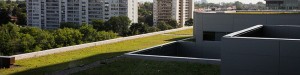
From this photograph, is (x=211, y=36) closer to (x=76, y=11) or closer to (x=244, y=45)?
(x=244, y=45)

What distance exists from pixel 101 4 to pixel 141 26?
3896 cm

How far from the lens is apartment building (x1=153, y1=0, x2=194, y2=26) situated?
108 m

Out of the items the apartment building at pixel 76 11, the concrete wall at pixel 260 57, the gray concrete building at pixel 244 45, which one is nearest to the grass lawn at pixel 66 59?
the gray concrete building at pixel 244 45

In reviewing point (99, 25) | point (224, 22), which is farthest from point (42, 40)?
point (99, 25)

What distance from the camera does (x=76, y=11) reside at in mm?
103062

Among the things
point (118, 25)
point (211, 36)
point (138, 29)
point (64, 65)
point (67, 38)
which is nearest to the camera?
point (64, 65)

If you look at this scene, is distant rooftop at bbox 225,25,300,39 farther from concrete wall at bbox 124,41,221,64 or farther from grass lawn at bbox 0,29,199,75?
grass lawn at bbox 0,29,199,75

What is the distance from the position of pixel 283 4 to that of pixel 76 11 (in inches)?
2625

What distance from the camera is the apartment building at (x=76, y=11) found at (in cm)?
10219

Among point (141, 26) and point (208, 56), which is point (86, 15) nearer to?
point (141, 26)

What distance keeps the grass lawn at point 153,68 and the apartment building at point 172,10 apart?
288ft

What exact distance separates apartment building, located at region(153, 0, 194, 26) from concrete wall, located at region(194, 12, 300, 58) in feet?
261

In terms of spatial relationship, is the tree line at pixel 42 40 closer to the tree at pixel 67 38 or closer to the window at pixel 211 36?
the tree at pixel 67 38

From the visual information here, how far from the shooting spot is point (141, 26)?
66.6m
